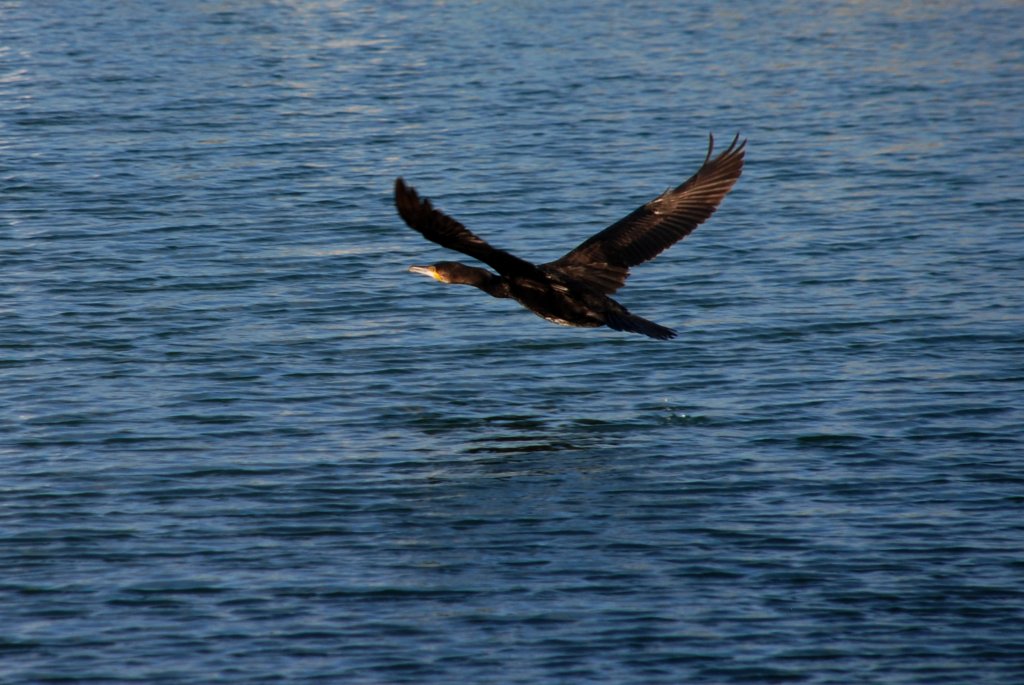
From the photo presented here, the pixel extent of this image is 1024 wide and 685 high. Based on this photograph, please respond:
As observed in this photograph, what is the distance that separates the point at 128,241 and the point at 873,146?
9.06 m

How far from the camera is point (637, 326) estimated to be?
463 inches

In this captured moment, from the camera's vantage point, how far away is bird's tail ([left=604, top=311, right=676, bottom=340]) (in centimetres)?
1152

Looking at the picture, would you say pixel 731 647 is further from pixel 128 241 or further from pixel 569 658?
pixel 128 241

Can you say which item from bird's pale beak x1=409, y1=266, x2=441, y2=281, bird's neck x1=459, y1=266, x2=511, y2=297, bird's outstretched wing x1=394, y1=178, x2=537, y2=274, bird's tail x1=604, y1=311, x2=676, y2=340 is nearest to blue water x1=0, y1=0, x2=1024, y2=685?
bird's tail x1=604, y1=311, x2=676, y2=340

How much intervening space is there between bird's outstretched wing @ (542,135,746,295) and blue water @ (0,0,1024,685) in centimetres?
101

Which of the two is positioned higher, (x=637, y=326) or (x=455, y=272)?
(x=455, y=272)

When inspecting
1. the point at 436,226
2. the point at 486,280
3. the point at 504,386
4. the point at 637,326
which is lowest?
the point at 504,386

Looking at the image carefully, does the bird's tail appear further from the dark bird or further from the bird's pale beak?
the bird's pale beak

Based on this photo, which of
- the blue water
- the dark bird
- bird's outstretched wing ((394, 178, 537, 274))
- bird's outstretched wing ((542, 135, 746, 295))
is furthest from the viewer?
bird's outstretched wing ((542, 135, 746, 295))

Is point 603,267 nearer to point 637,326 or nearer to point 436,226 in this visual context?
point 637,326

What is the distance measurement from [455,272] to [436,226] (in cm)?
221

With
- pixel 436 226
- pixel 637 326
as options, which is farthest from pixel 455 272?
pixel 436 226

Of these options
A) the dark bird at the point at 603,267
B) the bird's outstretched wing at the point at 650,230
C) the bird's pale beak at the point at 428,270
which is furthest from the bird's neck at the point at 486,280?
the bird's outstretched wing at the point at 650,230

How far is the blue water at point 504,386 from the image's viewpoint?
9242 millimetres
